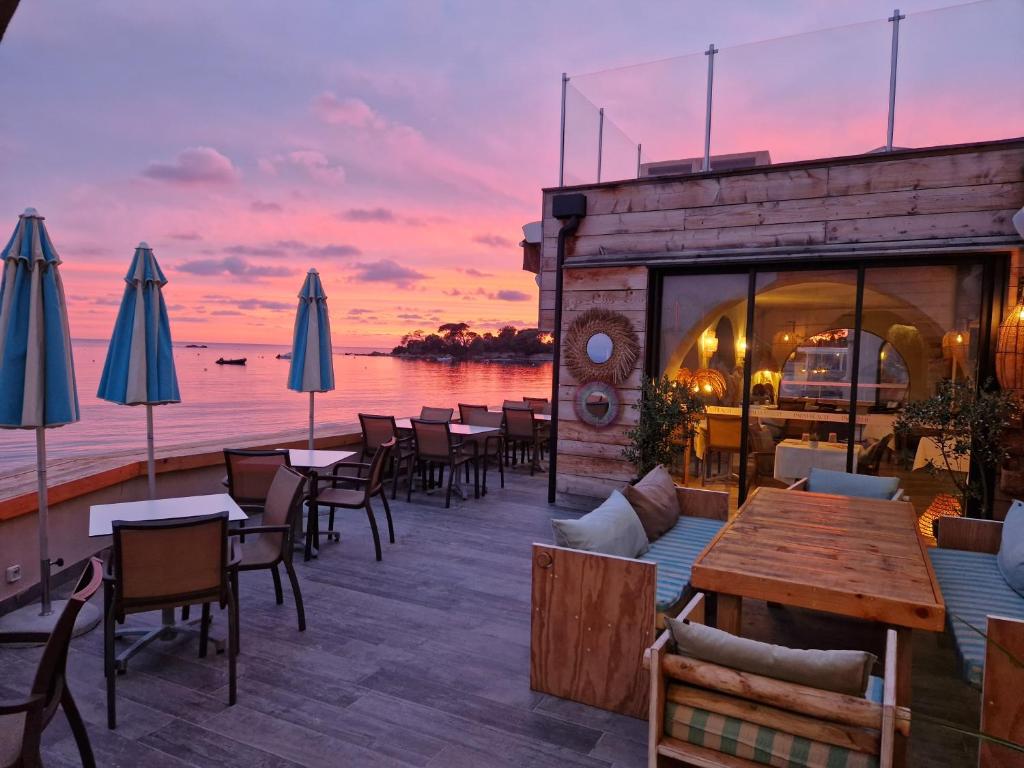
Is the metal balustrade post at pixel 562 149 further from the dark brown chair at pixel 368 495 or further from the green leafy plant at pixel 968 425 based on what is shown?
the green leafy plant at pixel 968 425

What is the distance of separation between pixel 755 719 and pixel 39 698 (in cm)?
196

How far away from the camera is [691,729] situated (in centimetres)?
182

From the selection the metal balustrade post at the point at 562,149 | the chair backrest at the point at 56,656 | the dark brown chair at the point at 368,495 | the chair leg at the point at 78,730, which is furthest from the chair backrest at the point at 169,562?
the metal balustrade post at the point at 562,149

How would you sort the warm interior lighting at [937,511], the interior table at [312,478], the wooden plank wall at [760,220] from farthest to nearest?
the warm interior lighting at [937,511] → the wooden plank wall at [760,220] → the interior table at [312,478]

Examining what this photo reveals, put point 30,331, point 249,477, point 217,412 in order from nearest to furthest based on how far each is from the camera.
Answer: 1. point 30,331
2. point 249,477
3. point 217,412

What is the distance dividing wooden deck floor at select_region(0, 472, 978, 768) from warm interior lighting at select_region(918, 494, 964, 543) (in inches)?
76.2

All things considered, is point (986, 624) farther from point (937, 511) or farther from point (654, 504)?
point (937, 511)

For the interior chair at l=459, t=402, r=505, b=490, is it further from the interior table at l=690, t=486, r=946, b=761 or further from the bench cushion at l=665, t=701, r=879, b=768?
the bench cushion at l=665, t=701, r=879, b=768

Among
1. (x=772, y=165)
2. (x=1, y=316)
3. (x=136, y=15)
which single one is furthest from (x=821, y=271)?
(x=136, y=15)

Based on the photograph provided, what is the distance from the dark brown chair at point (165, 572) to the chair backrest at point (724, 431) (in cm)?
460

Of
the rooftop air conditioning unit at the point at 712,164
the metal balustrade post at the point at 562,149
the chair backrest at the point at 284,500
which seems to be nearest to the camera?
the chair backrest at the point at 284,500

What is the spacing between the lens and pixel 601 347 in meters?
6.32

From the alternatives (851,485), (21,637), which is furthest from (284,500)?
(851,485)

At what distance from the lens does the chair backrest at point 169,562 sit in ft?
8.51
